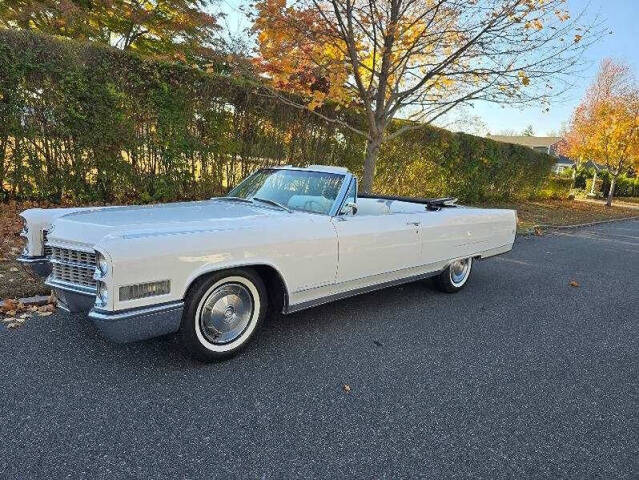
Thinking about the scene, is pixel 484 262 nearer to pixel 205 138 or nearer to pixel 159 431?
pixel 205 138

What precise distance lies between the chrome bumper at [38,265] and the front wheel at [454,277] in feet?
12.8

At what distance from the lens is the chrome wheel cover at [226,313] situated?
3.05 m

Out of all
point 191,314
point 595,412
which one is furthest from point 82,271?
point 595,412

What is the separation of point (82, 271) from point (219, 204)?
143 cm

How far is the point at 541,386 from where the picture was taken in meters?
3.13

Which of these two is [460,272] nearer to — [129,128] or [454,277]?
[454,277]

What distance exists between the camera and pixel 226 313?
314 cm

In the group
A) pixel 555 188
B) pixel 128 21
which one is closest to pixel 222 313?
pixel 128 21

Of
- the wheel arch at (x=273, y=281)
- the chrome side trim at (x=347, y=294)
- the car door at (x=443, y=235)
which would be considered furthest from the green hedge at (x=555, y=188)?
the wheel arch at (x=273, y=281)

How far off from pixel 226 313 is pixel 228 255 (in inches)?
18.5

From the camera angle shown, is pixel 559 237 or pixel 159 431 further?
pixel 559 237

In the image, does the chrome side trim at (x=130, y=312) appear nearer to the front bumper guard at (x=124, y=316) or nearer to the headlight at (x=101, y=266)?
the front bumper guard at (x=124, y=316)

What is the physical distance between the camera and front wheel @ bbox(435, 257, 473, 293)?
16.9ft

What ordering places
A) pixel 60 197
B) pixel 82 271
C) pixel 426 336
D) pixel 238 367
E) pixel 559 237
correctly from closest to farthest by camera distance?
pixel 82 271
pixel 238 367
pixel 426 336
pixel 60 197
pixel 559 237
